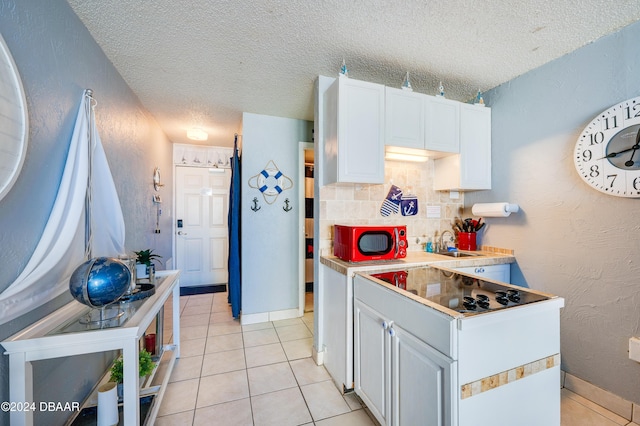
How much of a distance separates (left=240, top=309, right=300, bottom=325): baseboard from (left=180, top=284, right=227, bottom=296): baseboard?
4.54ft

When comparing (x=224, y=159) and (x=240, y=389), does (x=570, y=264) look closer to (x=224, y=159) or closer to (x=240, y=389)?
(x=240, y=389)

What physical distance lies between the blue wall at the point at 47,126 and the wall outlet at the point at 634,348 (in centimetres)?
301

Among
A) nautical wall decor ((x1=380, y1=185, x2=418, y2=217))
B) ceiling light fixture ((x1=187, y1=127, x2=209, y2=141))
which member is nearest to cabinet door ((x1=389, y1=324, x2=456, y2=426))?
nautical wall decor ((x1=380, y1=185, x2=418, y2=217))

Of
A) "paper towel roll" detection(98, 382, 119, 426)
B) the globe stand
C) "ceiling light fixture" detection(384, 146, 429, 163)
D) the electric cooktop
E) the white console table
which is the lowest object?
"paper towel roll" detection(98, 382, 119, 426)

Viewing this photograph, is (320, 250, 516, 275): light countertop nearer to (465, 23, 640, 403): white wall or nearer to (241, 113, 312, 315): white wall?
(465, 23, 640, 403): white wall

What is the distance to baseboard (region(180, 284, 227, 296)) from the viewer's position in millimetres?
3858

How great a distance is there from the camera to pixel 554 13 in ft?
4.74

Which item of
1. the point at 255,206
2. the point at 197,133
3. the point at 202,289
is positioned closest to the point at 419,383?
the point at 255,206

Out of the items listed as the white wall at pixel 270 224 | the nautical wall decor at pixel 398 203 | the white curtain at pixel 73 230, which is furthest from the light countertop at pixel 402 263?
the white curtain at pixel 73 230

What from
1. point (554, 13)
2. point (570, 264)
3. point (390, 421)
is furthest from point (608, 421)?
point (554, 13)

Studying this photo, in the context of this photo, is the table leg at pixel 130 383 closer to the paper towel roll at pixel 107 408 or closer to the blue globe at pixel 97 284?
the blue globe at pixel 97 284

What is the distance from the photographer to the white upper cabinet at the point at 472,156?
7.36ft

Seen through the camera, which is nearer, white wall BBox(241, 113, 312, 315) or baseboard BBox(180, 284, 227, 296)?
white wall BBox(241, 113, 312, 315)

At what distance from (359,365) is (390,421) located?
1.09 ft
